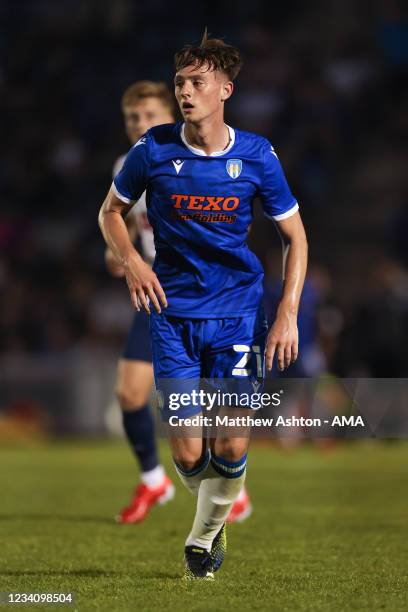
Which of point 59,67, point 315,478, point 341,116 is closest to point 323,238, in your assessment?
point 341,116

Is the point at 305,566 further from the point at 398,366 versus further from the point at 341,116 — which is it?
the point at 341,116

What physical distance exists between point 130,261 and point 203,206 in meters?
0.38

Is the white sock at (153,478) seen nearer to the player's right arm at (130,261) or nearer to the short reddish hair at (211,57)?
the player's right arm at (130,261)

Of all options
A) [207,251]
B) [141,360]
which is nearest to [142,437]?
[141,360]

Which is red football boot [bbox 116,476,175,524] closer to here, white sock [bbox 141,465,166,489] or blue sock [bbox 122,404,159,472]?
white sock [bbox 141,465,166,489]

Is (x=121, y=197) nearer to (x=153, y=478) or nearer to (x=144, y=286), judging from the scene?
(x=144, y=286)

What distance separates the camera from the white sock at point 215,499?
545cm

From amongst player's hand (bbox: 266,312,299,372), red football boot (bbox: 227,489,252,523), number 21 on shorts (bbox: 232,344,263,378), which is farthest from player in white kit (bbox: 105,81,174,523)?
player's hand (bbox: 266,312,299,372)

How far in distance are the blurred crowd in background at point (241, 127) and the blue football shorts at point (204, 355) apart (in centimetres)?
949

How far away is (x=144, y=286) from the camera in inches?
203

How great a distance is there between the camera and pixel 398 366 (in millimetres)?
15227

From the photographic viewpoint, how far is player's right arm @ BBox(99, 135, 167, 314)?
17.0ft

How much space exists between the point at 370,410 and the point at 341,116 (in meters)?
12.9

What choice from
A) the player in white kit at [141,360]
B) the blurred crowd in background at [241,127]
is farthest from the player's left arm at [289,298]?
the blurred crowd in background at [241,127]
